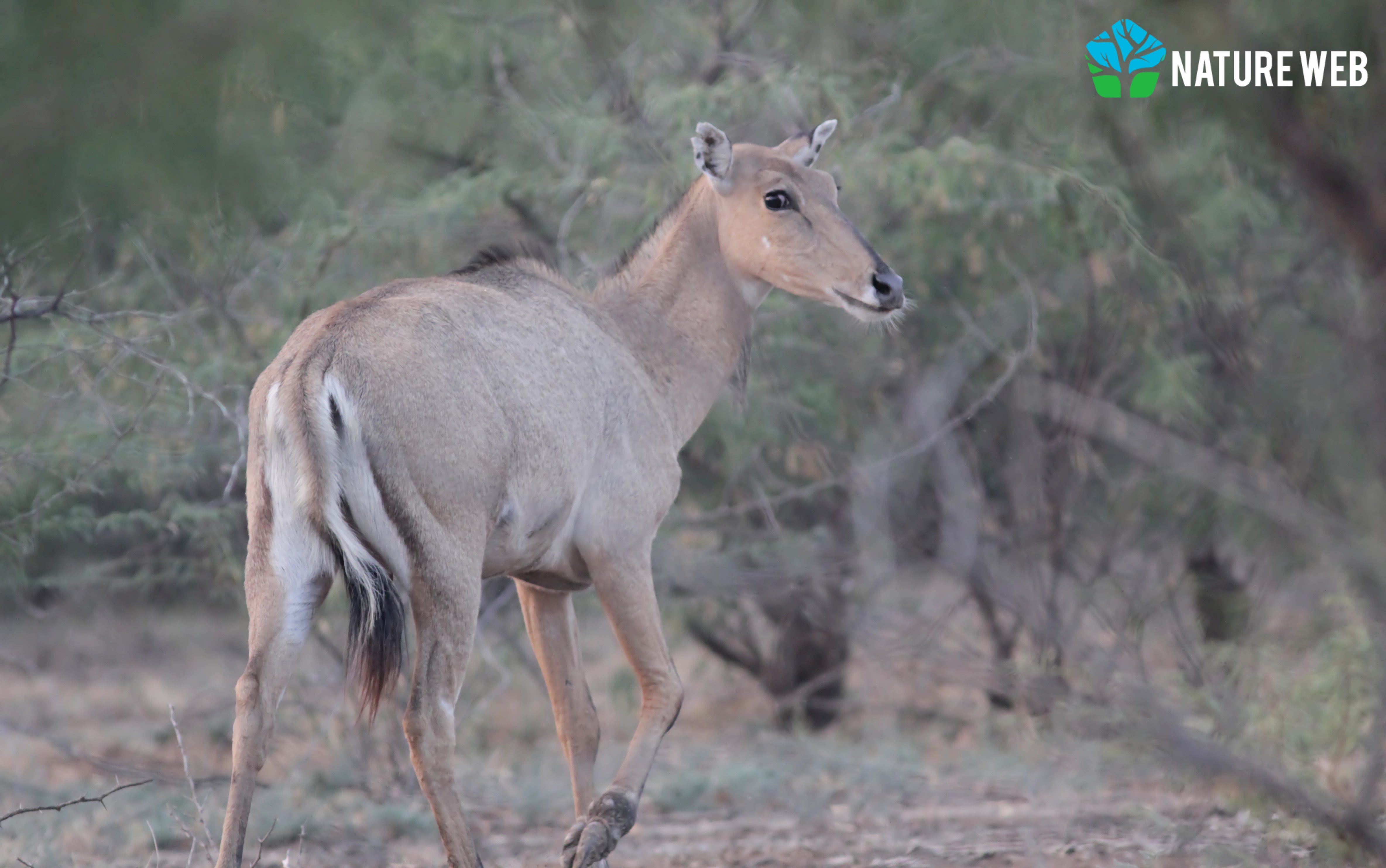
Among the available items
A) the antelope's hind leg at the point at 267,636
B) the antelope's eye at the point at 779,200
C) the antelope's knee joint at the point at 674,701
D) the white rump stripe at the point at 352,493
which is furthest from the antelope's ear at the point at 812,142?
the antelope's hind leg at the point at 267,636

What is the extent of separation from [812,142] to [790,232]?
0.82 meters

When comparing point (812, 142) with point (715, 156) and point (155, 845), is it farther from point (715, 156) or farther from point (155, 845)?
point (155, 845)

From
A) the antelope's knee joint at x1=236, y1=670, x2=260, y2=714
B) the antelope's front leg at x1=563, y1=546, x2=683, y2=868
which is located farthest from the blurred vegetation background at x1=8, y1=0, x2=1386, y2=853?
the antelope's knee joint at x1=236, y1=670, x2=260, y2=714

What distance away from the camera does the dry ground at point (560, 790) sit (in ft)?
25.2

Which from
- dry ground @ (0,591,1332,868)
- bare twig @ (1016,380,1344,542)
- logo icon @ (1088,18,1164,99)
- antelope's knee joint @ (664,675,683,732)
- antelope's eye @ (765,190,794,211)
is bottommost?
dry ground @ (0,591,1332,868)

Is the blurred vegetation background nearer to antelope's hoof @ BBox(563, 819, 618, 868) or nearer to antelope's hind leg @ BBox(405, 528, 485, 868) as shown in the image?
antelope's hind leg @ BBox(405, 528, 485, 868)

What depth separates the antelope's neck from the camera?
7.51 metres

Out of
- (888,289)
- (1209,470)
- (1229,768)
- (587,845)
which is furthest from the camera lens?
(888,289)

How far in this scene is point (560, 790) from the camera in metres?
9.66

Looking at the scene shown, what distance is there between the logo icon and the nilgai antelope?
2749mm

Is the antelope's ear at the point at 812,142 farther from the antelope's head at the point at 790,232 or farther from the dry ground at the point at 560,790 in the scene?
the dry ground at the point at 560,790

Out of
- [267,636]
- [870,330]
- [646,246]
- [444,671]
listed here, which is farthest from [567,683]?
[870,330]

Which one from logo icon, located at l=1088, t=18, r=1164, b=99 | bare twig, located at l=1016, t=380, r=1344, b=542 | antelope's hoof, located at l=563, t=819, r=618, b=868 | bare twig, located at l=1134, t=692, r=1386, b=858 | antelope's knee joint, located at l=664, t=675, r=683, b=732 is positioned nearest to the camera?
bare twig, located at l=1016, t=380, r=1344, b=542

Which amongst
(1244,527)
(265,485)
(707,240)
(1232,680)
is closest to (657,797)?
(707,240)
